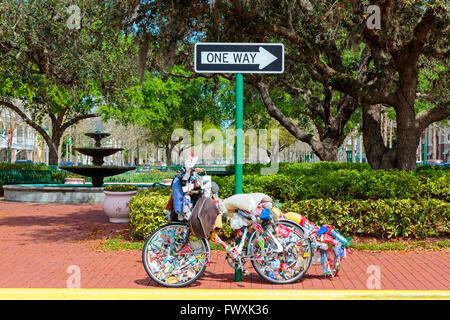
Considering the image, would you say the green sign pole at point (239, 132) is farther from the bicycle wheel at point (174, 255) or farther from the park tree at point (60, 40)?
the park tree at point (60, 40)

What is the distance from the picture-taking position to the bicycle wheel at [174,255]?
534cm

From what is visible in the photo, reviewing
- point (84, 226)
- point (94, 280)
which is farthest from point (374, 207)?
point (84, 226)

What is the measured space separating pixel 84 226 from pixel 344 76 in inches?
282

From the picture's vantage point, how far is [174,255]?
541 centimetres

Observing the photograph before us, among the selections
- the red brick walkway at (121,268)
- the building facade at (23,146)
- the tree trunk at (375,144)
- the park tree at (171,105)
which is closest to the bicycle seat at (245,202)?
the red brick walkway at (121,268)

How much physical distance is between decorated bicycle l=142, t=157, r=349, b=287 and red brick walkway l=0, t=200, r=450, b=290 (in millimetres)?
217

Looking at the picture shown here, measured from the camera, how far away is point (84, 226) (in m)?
10.4

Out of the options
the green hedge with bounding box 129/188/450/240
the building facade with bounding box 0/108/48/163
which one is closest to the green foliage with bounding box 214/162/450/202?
the green hedge with bounding box 129/188/450/240

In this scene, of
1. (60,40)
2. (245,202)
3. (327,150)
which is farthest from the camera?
(327,150)

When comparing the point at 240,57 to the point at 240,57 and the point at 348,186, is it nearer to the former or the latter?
the point at 240,57

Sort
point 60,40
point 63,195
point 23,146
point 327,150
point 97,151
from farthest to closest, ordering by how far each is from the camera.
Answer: point 23,146 < point 327,150 < point 97,151 < point 63,195 < point 60,40

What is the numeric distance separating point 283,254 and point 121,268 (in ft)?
7.93

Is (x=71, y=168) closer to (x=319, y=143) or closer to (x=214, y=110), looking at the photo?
(x=319, y=143)

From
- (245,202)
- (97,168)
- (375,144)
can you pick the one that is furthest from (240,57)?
(97,168)
